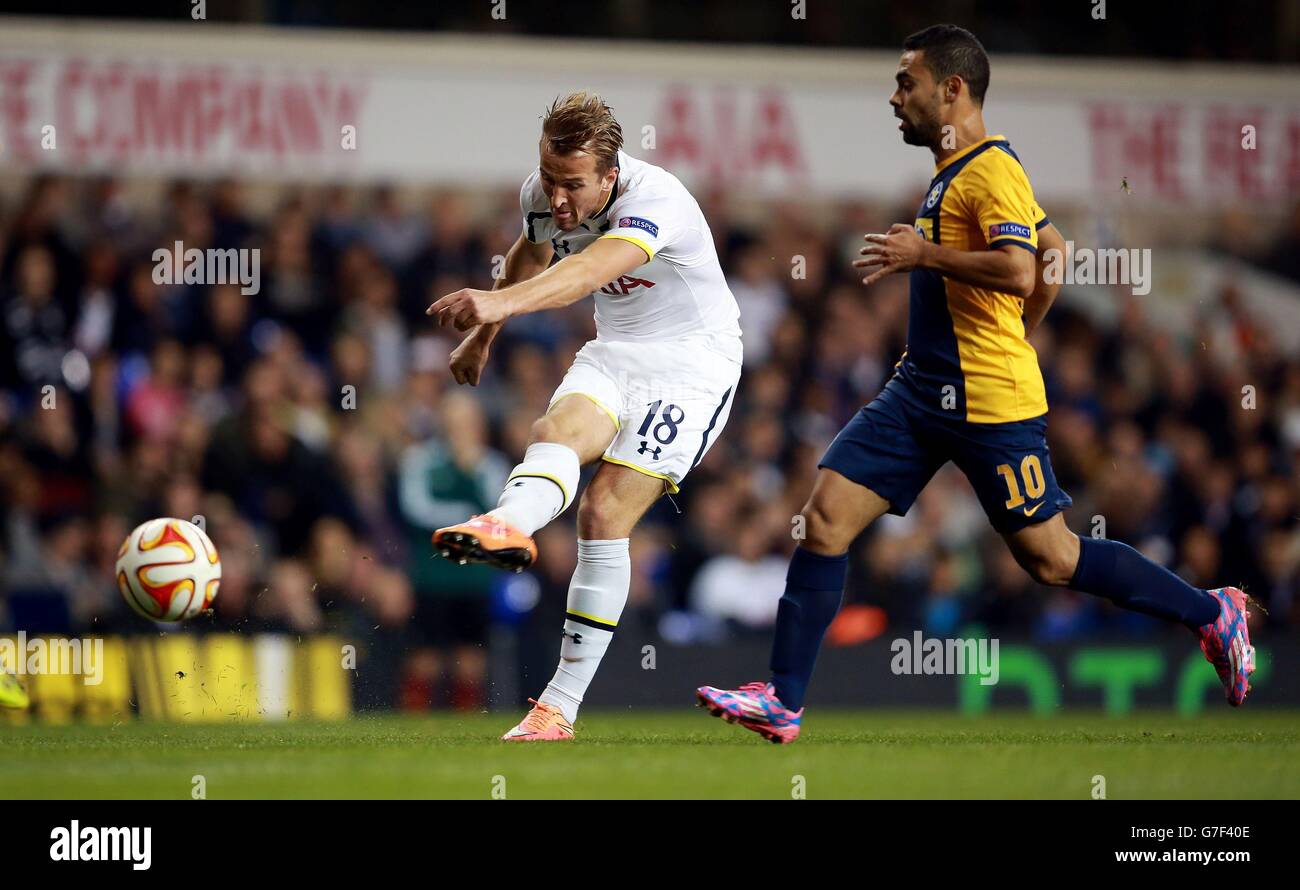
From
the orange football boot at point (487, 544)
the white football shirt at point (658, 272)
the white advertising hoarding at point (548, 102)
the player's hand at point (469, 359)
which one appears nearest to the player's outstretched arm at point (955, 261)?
the white football shirt at point (658, 272)

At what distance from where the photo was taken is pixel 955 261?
19.3ft

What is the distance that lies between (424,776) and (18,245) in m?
7.41

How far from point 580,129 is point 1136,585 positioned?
8.68 ft

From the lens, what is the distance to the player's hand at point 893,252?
5.77 meters

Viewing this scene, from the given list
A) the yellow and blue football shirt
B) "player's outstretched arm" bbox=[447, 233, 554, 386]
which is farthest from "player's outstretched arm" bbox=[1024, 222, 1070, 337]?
"player's outstretched arm" bbox=[447, 233, 554, 386]

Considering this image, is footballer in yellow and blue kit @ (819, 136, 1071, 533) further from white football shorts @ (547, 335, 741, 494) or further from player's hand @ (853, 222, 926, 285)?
white football shorts @ (547, 335, 741, 494)

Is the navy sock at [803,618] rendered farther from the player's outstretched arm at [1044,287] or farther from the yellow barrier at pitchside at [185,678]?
the yellow barrier at pitchside at [185,678]

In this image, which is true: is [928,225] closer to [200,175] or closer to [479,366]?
[479,366]

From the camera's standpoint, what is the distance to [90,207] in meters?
12.6

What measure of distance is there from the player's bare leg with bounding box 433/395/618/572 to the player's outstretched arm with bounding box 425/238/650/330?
1.97 feet

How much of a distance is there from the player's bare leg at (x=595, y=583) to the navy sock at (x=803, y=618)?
667mm
